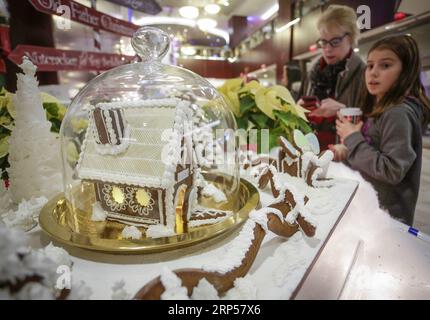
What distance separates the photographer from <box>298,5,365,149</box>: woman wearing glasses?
3.41 ft

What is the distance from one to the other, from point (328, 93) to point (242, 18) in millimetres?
675

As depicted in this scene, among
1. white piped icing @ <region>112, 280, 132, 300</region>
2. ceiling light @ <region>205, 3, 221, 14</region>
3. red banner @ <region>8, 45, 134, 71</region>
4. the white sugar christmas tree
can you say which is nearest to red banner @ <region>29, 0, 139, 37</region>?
red banner @ <region>8, 45, 134, 71</region>

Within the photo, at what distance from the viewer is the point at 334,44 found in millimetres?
1208

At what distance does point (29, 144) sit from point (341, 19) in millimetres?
1181

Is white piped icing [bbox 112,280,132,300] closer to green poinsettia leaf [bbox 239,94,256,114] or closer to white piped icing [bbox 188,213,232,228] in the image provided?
white piped icing [bbox 188,213,232,228]

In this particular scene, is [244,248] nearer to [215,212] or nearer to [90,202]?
[215,212]

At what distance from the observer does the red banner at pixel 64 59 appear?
1.39 metres

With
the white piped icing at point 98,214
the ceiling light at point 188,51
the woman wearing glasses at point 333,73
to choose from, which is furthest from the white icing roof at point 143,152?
the ceiling light at point 188,51

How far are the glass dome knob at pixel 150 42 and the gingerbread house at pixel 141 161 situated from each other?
0.20m

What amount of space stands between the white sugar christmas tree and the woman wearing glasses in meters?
1.10

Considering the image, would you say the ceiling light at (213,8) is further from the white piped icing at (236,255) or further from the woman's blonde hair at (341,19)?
the white piped icing at (236,255)
